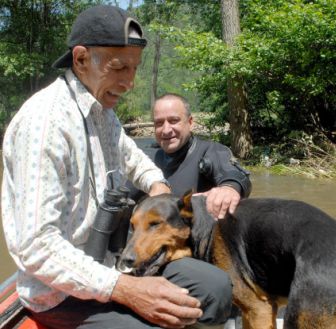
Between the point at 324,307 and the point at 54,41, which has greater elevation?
the point at 54,41

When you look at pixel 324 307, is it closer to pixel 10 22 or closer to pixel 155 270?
pixel 155 270

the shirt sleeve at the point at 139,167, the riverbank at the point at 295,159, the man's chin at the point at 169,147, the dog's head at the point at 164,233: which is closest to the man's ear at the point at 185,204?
the dog's head at the point at 164,233

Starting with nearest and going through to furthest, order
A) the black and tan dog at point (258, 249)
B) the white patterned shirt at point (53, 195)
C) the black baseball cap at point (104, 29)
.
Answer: the white patterned shirt at point (53, 195), the black baseball cap at point (104, 29), the black and tan dog at point (258, 249)

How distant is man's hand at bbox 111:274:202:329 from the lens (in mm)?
2441

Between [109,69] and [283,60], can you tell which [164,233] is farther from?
[283,60]

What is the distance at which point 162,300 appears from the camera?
244 cm

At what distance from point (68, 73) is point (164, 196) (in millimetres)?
1097

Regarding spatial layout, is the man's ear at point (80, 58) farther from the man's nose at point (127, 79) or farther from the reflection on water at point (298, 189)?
the reflection on water at point (298, 189)

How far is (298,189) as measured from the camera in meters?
13.1

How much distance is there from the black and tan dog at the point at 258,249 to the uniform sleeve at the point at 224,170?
0.84 ft

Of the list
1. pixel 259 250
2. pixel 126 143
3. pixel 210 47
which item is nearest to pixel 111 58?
pixel 126 143

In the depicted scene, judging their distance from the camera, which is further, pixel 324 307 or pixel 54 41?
pixel 54 41

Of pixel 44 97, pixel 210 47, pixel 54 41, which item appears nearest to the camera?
pixel 44 97

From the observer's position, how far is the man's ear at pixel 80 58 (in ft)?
8.98
